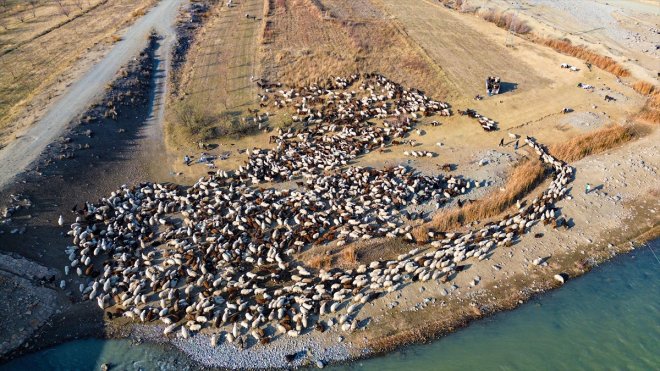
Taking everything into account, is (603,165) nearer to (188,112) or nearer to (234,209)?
(234,209)

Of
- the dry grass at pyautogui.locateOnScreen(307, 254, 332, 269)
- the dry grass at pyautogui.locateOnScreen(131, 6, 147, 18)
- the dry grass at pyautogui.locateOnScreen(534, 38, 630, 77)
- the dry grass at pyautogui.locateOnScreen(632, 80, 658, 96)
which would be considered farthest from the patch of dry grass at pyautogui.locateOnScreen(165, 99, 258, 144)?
the dry grass at pyautogui.locateOnScreen(534, 38, 630, 77)

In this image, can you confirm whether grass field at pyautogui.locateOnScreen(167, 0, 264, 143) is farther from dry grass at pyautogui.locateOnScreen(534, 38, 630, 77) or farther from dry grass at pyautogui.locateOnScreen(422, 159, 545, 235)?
dry grass at pyautogui.locateOnScreen(534, 38, 630, 77)

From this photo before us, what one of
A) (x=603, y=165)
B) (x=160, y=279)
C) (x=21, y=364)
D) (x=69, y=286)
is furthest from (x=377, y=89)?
(x=21, y=364)

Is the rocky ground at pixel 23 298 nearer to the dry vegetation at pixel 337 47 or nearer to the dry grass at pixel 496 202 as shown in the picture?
the dry grass at pixel 496 202

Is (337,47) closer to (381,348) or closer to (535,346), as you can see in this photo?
(381,348)

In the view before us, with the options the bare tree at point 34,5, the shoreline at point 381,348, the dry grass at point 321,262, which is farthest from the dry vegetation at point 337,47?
the bare tree at point 34,5
